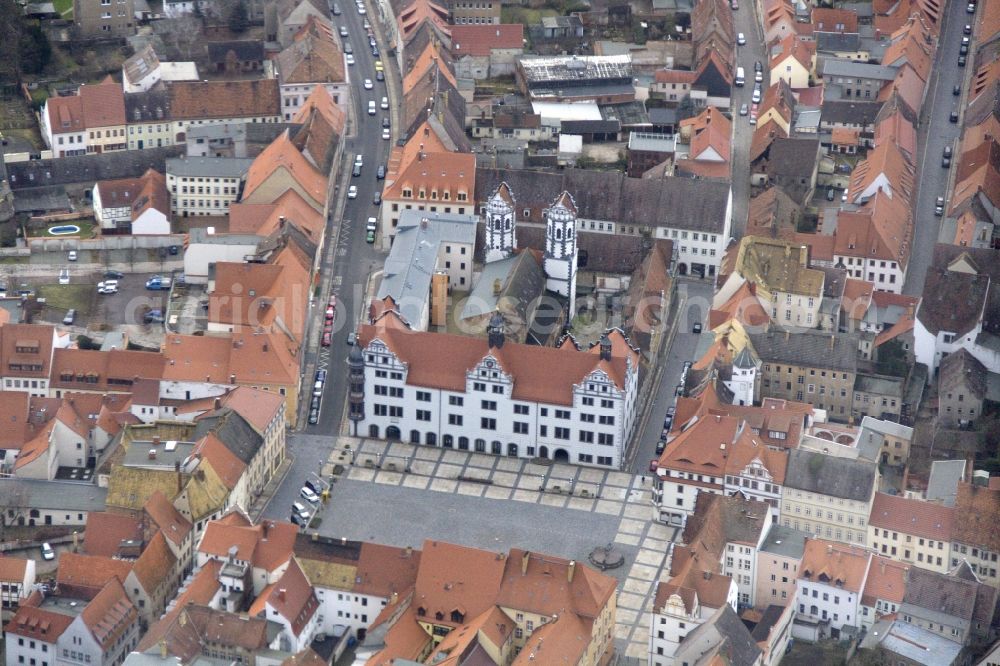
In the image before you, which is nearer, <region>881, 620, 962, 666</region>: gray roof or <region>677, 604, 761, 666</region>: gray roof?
<region>677, 604, 761, 666</region>: gray roof

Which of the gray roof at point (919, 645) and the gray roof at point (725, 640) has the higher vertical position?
the gray roof at point (725, 640)

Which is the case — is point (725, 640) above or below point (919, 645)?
above

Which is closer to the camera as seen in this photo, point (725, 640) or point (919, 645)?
point (725, 640)

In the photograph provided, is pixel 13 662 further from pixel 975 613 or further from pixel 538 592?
pixel 975 613

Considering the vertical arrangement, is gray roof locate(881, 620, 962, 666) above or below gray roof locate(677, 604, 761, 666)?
below
